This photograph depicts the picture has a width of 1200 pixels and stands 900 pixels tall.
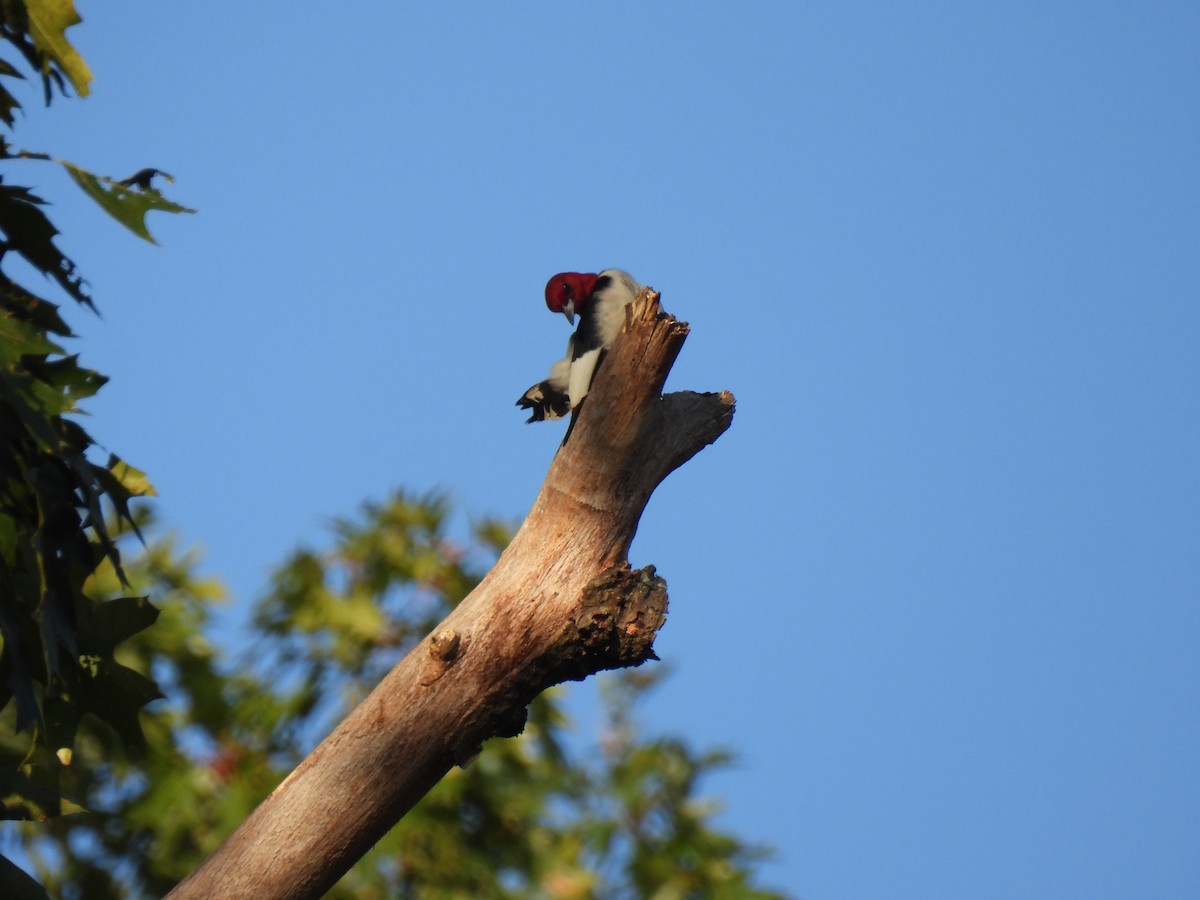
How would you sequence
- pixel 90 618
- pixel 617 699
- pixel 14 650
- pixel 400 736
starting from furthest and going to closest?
pixel 617 699 → pixel 400 736 → pixel 90 618 → pixel 14 650

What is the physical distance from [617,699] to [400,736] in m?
5.15

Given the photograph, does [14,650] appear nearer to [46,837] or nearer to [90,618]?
[90,618]

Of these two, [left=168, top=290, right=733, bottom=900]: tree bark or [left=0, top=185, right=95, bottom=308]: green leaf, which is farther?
[left=168, top=290, right=733, bottom=900]: tree bark

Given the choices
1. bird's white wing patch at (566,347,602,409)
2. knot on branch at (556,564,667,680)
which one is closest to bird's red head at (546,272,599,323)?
bird's white wing patch at (566,347,602,409)

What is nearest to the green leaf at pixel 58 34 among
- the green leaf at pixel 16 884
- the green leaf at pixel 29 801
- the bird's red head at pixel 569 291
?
the green leaf at pixel 29 801

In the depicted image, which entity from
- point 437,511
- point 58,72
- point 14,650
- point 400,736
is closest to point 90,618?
point 14,650

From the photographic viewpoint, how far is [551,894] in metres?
7.25

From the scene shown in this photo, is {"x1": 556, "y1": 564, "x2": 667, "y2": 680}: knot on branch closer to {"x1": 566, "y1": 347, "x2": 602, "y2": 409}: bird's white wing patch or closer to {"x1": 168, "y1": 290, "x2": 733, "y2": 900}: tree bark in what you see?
{"x1": 168, "y1": 290, "x2": 733, "y2": 900}: tree bark

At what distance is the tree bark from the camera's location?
11.9 feet

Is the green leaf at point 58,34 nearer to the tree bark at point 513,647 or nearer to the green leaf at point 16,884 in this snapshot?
the tree bark at point 513,647

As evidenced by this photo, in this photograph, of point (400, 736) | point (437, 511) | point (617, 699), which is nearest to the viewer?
point (400, 736)

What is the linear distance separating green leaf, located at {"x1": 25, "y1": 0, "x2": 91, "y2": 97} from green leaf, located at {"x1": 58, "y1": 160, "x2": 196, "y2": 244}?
0.89 ft

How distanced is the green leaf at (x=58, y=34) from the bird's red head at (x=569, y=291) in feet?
8.40

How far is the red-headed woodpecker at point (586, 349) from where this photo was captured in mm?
4422
